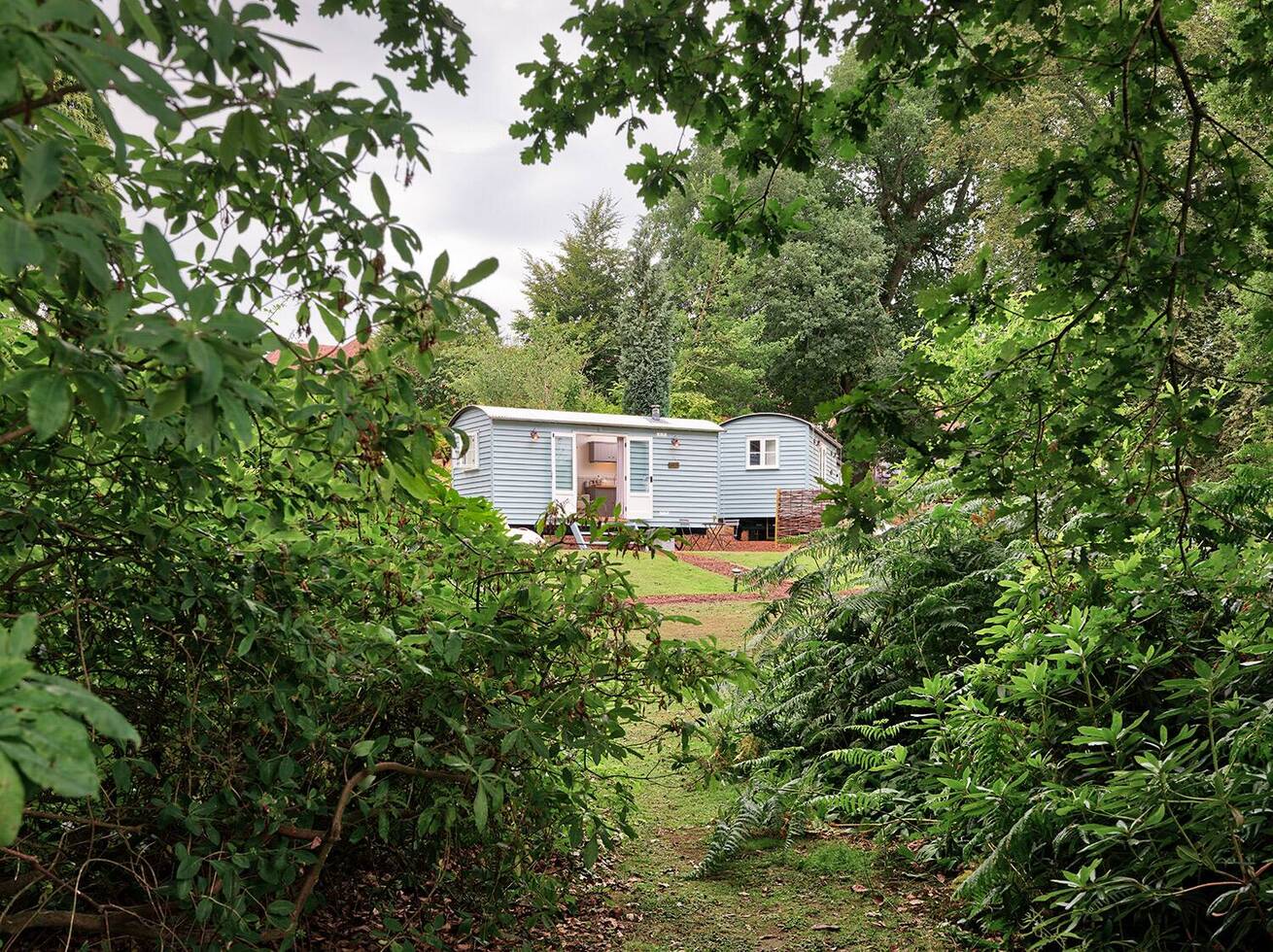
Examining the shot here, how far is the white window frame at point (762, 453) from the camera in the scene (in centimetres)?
2144

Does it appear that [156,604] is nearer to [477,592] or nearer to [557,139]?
[477,592]

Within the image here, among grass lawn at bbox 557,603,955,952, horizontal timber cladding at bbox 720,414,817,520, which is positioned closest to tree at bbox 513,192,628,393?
horizontal timber cladding at bbox 720,414,817,520

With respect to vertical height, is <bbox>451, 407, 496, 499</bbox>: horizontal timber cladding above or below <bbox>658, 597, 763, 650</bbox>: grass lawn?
above

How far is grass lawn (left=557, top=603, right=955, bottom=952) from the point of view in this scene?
3195 millimetres

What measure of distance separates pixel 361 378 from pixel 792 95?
72.9 inches

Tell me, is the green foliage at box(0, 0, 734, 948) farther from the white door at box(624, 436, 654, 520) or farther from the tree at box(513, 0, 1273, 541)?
the white door at box(624, 436, 654, 520)

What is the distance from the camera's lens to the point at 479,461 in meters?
19.1

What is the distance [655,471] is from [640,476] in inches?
15.0

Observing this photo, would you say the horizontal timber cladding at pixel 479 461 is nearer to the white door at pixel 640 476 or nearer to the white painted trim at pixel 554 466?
the white painted trim at pixel 554 466

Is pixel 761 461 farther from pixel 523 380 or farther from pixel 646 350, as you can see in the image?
pixel 523 380

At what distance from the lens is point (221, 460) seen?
2.07 m

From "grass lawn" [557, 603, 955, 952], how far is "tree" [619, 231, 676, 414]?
69.9 ft

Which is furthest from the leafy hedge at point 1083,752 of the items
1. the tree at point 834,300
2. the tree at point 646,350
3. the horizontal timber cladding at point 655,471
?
the tree at point 834,300

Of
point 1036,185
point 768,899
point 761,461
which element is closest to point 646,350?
point 761,461
